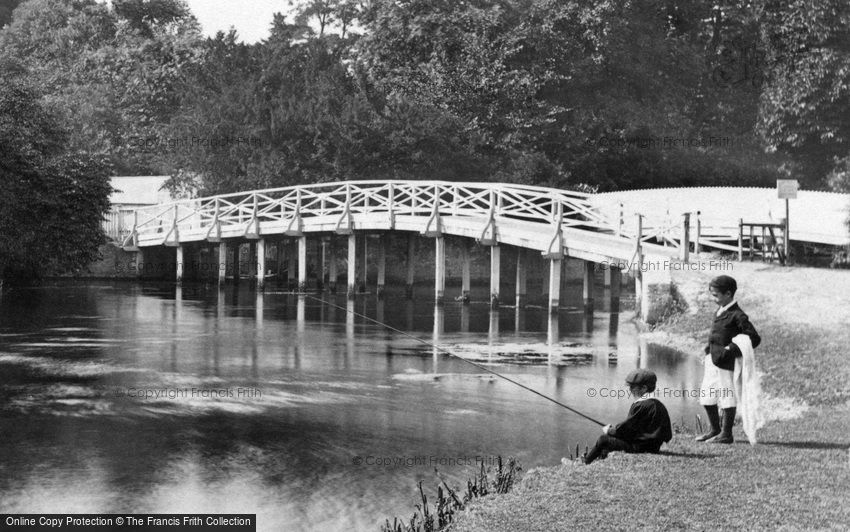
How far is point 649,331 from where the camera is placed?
95.0 feet

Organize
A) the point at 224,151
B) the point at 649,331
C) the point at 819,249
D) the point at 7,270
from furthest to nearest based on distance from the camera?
the point at 224,151
the point at 7,270
the point at 819,249
the point at 649,331

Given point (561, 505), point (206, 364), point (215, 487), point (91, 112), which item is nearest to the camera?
point (561, 505)

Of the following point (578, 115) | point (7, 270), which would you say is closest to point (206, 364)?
point (7, 270)

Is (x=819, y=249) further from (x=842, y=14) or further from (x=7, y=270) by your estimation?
(x=7, y=270)

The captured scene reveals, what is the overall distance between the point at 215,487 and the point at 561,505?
17.7 feet

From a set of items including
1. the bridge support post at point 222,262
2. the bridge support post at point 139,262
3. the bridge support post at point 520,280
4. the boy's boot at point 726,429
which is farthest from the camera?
the bridge support post at point 139,262

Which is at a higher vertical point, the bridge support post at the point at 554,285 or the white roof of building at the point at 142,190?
the white roof of building at the point at 142,190

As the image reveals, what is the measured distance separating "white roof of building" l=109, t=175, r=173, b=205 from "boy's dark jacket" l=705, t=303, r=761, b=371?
150 ft

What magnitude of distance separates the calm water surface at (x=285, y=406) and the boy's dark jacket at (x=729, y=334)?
372 centimetres

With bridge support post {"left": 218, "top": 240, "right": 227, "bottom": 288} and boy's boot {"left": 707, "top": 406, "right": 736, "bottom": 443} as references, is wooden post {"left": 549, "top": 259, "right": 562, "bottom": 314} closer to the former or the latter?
bridge support post {"left": 218, "top": 240, "right": 227, "bottom": 288}

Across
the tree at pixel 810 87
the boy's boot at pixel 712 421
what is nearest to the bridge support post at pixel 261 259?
the tree at pixel 810 87

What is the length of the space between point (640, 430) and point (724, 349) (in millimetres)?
1296

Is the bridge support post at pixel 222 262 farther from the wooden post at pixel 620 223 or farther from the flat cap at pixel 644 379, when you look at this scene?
the flat cap at pixel 644 379

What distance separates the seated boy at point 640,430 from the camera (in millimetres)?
12109
